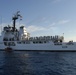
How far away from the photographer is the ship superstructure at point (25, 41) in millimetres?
80188

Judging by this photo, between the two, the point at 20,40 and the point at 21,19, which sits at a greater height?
the point at 21,19

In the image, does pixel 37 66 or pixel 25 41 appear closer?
pixel 37 66

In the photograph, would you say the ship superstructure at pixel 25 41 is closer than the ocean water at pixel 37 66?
No

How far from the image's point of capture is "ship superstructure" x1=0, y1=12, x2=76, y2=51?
80.2m

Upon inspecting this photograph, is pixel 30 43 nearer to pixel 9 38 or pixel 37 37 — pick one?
pixel 37 37

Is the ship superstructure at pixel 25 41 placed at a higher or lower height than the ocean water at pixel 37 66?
higher

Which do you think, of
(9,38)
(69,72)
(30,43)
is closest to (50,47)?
(30,43)

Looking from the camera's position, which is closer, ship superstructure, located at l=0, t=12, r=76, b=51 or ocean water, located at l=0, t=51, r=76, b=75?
ocean water, located at l=0, t=51, r=76, b=75

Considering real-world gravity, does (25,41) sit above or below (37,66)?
above

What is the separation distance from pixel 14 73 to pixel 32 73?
2.75 m

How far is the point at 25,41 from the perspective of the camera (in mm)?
84750

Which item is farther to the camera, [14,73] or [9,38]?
[9,38]

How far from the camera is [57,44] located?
80.5 metres

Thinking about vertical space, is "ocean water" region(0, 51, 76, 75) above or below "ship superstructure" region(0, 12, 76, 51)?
below
